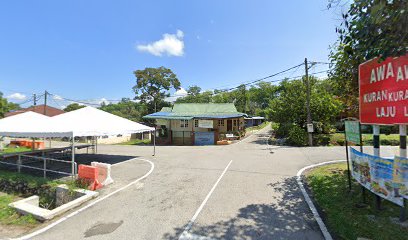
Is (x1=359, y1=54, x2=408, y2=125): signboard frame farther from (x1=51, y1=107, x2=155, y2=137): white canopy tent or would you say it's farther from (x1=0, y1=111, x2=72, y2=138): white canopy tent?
(x1=0, y1=111, x2=72, y2=138): white canopy tent

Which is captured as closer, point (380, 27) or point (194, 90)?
point (380, 27)

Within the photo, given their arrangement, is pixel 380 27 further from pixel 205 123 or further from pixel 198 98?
pixel 198 98

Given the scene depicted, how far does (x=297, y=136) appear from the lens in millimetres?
19219

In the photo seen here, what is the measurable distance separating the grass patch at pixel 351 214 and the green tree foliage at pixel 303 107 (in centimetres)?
1352

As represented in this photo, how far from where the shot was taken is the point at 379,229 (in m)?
4.56

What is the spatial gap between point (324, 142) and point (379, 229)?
16115 millimetres

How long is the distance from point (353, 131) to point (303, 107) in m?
15.5

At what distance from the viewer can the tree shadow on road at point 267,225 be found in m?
4.68

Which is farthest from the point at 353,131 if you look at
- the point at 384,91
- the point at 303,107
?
the point at 303,107

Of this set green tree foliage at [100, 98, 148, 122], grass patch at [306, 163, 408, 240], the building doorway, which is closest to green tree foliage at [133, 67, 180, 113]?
green tree foliage at [100, 98, 148, 122]

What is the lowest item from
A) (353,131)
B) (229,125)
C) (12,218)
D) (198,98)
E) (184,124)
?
(12,218)

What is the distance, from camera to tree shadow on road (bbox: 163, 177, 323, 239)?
4676 millimetres

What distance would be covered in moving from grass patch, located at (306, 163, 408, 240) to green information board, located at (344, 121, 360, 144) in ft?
5.50

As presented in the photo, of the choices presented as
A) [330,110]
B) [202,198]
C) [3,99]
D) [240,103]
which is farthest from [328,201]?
[240,103]
